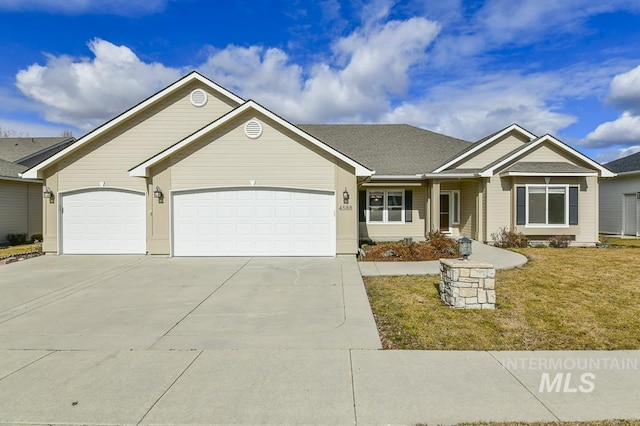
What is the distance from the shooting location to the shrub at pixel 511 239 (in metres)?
14.7

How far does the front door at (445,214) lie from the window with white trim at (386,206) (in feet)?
7.23

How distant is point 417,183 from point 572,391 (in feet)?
46.8

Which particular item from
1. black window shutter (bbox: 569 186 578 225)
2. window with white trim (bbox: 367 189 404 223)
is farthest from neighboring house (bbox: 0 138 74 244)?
black window shutter (bbox: 569 186 578 225)

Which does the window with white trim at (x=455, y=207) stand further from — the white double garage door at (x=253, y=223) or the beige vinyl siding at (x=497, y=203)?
the white double garage door at (x=253, y=223)

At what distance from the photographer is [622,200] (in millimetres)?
19250

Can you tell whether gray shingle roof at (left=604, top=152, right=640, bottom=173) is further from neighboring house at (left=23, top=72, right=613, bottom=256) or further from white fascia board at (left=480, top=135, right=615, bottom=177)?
neighboring house at (left=23, top=72, right=613, bottom=256)

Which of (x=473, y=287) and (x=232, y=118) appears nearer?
(x=473, y=287)

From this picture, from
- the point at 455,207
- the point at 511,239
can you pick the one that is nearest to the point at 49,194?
the point at 455,207

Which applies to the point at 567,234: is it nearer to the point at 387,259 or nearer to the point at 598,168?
A: the point at 598,168

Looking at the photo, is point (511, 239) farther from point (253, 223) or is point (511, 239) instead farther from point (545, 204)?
point (253, 223)

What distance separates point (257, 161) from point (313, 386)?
950cm

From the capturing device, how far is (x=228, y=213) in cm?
1252

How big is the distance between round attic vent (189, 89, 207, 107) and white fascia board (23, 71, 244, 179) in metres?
0.39

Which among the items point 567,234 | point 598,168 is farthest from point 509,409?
point 598,168
